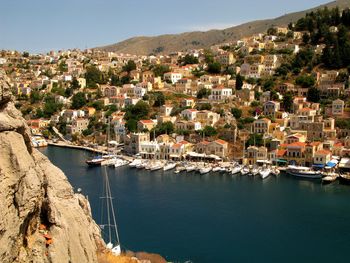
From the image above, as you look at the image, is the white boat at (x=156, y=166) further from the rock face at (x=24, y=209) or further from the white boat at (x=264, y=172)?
the rock face at (x=24, y=209)

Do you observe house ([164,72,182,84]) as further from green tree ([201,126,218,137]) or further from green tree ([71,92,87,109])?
green tree ([201,126,218,137])

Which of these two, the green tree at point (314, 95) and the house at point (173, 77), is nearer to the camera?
the green tree at point (314, 95)

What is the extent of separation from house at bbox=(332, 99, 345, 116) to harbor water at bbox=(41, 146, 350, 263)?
31.5ft

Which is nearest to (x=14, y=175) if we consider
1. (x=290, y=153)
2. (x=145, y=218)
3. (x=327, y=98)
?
(x=145, y=218)

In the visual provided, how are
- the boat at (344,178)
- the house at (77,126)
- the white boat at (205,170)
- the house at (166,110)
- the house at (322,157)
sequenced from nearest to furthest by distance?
the boat at (344,178), the house at (322,157), the white boat at (205,170), the house at (166,110), the house at (77,126)

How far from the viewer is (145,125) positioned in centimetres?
3334

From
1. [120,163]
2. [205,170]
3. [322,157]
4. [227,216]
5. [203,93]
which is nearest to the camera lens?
[227,216]

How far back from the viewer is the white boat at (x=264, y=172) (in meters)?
24.5

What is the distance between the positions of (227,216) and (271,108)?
1744 cm

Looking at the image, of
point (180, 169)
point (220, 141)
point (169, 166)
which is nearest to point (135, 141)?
point (169, 166)

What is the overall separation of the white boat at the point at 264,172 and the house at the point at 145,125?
10.7 metres

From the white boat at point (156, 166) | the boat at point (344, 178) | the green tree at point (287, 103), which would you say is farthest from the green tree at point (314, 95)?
the white boat at point (156, 166)

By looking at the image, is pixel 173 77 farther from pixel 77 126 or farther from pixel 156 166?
pixel 156 166

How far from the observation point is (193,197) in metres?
20.4
